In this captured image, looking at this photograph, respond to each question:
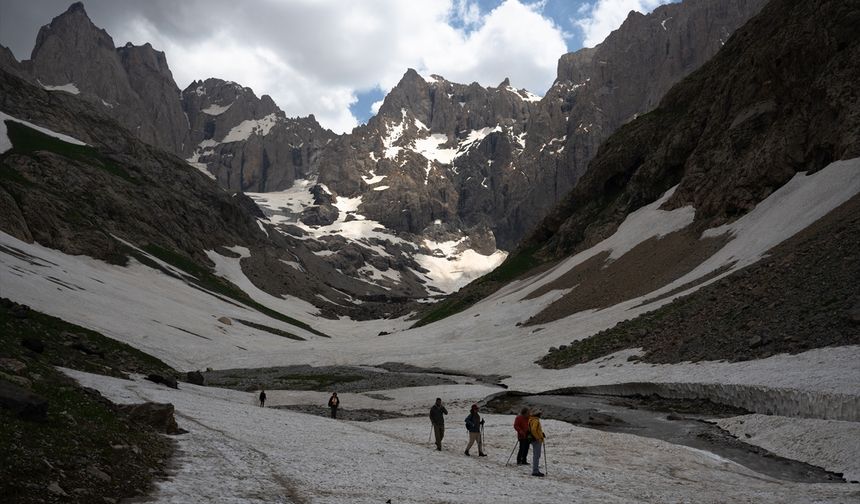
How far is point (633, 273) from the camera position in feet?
240

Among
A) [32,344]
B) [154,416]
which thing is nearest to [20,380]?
[154,416]

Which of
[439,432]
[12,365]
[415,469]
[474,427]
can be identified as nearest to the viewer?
[415,469]

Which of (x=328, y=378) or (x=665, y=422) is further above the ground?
(x=665, y=422)

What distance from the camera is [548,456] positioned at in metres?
23.8

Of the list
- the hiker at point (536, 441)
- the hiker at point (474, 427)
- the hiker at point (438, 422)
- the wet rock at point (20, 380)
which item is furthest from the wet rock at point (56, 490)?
the hiker at point (438, 422)

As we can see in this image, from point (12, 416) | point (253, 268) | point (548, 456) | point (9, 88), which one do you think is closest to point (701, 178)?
point (548, 456)

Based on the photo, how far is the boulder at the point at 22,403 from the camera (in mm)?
14312

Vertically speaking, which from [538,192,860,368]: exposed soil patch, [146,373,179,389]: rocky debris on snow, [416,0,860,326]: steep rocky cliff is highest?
[416,0,860,326]: steep rocky cliff

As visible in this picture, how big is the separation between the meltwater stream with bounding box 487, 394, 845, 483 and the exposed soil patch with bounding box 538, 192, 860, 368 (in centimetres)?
575

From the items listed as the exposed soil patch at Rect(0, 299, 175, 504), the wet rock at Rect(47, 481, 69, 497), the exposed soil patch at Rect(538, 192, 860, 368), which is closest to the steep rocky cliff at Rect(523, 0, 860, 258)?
the exposed soil patch at Rect(538, 192, 860, 368)

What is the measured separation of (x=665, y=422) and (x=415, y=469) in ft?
57.3

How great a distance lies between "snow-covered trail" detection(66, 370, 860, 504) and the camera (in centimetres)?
1544

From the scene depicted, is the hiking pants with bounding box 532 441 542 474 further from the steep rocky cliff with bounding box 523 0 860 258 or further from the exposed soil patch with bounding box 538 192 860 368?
the steep rocky cliff with bounding box 523 0 860 258

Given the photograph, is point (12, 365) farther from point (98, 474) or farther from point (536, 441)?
point (536, 441)
